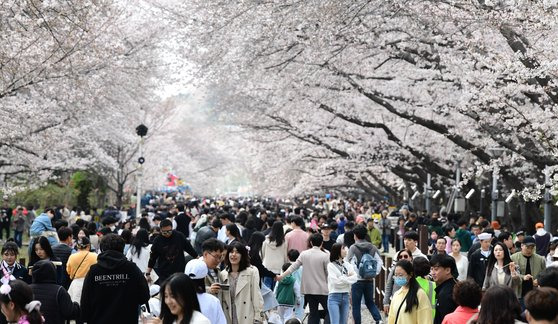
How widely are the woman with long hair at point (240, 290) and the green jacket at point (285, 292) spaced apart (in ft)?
9.56

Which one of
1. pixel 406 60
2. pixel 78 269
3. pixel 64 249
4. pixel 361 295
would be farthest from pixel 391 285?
pixel 406 60

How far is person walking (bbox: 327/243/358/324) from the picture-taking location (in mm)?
11719

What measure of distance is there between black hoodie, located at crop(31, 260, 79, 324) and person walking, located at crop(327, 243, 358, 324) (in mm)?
4448

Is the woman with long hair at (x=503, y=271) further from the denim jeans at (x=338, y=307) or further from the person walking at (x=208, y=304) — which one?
the person walking at (x=208, y=304)

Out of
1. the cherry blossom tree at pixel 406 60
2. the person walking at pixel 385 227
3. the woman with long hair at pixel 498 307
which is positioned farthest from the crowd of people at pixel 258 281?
the person walking at pixel 385 227

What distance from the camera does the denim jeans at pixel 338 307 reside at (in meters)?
11.8

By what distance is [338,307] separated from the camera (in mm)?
11883

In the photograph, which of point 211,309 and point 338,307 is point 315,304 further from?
point 211,309

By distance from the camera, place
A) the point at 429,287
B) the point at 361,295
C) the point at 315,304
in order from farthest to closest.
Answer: the point at 361,295 → the point at 315,304 → the point at 429,287

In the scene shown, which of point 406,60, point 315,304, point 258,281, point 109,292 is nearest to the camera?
point 109,292

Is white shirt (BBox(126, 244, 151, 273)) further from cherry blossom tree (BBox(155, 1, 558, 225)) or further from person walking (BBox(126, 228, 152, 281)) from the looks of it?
cherry blossom tree (BBox(155, 1, 558, 225))

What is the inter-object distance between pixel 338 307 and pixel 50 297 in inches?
190

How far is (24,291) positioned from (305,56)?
12.0 meters

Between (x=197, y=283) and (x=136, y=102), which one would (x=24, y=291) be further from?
(x=136, y=102)
